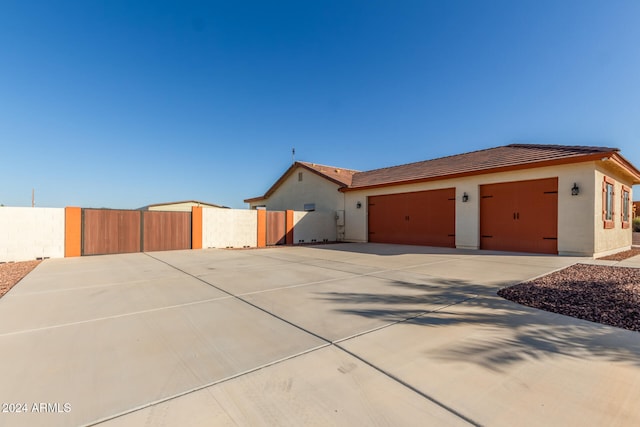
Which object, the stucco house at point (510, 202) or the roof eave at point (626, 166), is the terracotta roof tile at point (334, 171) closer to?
the stucco house at point (510, 202)

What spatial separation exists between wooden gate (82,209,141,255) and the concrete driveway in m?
6.93

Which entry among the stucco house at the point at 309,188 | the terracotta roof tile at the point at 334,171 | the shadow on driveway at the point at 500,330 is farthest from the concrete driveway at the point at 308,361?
the terracotta roof tile at the point at 334,171

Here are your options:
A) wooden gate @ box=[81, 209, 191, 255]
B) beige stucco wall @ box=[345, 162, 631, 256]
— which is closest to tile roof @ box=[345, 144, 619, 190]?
beige stucco wall @ box=[345, 162, 631, 256]

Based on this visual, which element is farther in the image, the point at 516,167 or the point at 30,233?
the point at 516,167

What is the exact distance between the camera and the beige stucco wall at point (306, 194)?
17156mm

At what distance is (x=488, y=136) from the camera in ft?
56.9

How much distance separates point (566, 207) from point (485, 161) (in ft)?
11.6

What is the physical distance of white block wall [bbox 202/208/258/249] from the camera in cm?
1293

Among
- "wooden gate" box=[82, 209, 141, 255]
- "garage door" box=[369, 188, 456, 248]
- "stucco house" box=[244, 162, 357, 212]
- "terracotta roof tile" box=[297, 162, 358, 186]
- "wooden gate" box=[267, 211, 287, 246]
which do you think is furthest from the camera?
"terracotta roof tile" box=[297, 162, 358, 186]

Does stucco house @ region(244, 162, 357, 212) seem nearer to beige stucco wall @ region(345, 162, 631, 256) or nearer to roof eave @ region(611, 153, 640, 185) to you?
beige stucco wall @ region(345, 162, 631, 256)

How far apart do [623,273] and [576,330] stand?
4857 mm

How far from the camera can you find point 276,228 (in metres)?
15.0

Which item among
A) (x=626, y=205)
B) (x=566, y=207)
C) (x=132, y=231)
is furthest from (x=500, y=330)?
(x=626, y=205)

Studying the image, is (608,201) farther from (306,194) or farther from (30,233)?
Result: (30,233)
